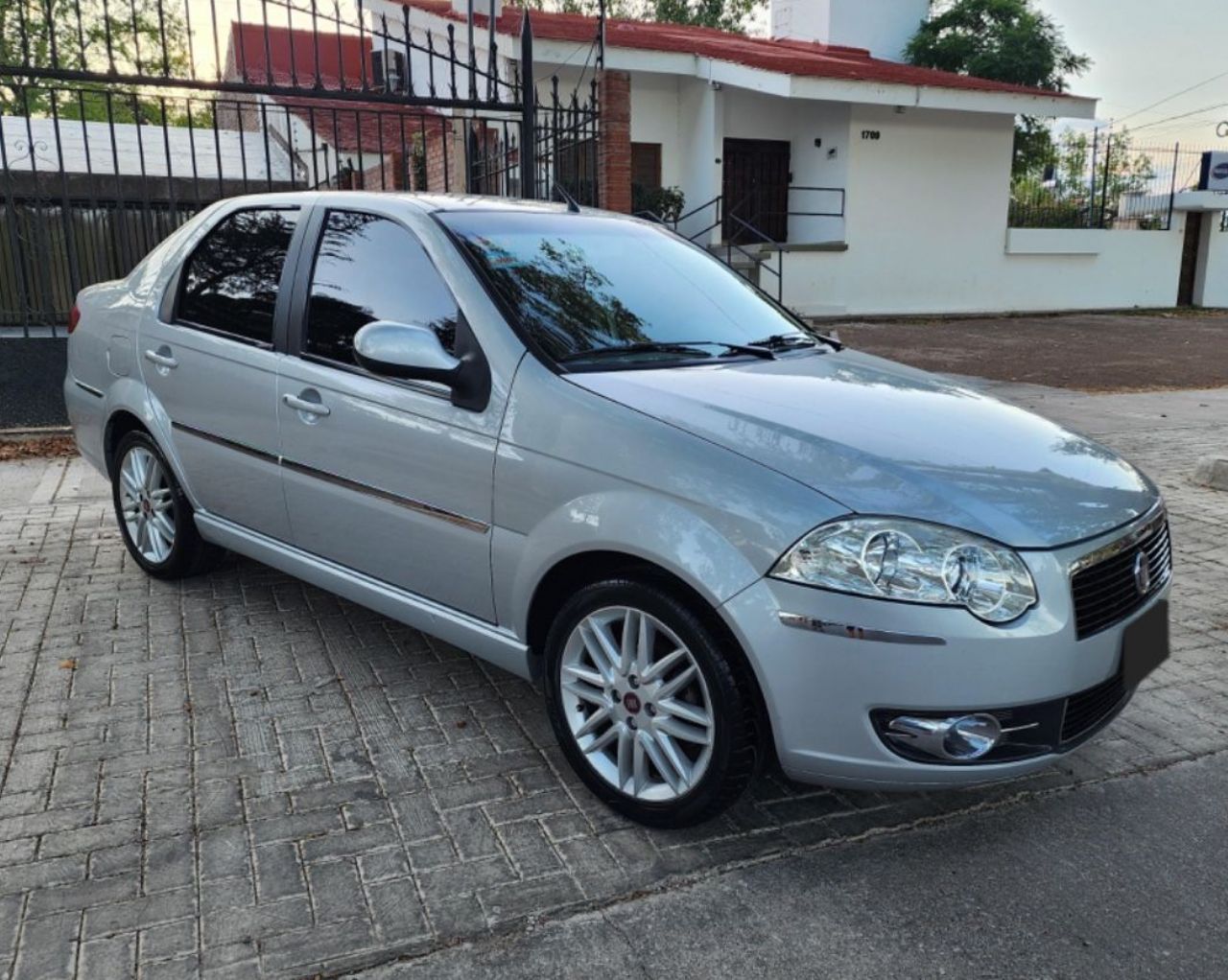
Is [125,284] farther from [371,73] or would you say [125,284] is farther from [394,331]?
[371,73]

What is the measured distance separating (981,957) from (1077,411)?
8.91 meters

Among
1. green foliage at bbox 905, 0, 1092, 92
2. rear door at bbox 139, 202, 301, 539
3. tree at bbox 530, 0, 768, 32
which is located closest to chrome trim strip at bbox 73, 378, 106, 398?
rear door at bbox 139, 202, 301, 539

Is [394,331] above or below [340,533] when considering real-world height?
above

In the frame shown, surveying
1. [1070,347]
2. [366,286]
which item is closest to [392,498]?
[366,286]

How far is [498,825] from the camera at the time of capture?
9.63 feet

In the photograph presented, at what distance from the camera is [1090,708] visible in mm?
2711

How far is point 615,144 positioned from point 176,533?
13.8m

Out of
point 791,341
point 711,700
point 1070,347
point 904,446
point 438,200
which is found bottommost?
point 1070,347

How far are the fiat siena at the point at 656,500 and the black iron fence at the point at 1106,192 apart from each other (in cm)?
2318


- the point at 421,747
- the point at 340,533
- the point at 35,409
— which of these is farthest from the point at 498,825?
the point at 35,409

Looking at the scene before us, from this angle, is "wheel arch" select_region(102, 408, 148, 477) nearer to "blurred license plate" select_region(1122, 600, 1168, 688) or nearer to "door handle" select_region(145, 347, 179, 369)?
"door handle" select_region(145, 347, 179, 369)

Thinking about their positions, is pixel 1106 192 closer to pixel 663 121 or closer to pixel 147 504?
pixel 663 121

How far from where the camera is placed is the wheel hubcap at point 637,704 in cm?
275

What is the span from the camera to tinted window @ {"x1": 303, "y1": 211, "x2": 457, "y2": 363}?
343 centimetres
